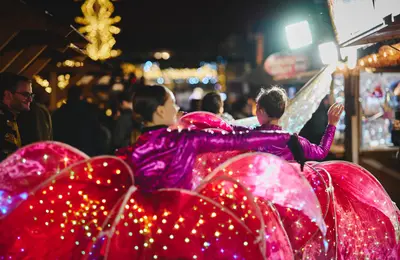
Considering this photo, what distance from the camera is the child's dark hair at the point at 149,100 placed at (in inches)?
134

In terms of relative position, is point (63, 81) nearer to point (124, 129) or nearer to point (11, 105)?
point (124, 129)

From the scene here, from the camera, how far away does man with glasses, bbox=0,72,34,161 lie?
→ 17.0ft

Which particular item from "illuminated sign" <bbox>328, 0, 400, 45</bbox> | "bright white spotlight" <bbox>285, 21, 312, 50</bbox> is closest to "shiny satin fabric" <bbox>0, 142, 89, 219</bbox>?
"illuminated sign" <bbox>328, 0, 400, 45</bbox>

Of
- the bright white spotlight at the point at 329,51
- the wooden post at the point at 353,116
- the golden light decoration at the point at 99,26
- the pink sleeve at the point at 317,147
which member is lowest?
the wooden post at the point at 353,116

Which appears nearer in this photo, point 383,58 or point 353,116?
point 383,58

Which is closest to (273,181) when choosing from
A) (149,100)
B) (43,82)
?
(149,100)

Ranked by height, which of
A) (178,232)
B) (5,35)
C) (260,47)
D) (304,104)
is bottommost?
(178,232)

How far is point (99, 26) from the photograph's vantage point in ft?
43.6

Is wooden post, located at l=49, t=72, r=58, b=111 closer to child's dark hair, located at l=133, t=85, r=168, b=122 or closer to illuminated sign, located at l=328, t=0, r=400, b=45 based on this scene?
illuminated sign, located at l=328, t=0, r=400, b=45

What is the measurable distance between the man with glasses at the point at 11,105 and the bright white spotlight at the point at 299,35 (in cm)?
610

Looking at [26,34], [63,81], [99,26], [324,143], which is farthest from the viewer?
[63,81]

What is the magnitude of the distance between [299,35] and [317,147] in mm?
6178

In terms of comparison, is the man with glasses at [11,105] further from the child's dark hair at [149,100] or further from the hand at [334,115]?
the hand at [334,115]

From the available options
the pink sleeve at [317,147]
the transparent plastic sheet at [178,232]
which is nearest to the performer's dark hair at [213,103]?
the pink sleeve at [317,147]
